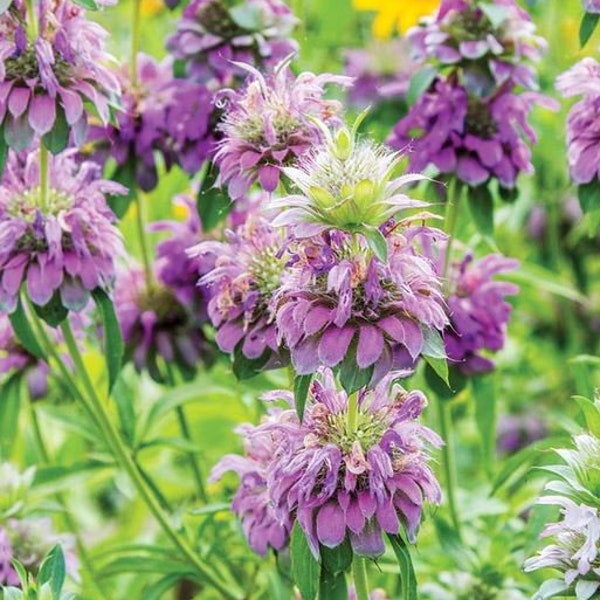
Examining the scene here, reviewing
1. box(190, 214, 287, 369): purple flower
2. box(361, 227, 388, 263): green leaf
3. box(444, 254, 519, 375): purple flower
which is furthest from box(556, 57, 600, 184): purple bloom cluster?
box(361, 227, 388, 263): green leaf

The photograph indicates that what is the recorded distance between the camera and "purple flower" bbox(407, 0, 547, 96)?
2.25 meters

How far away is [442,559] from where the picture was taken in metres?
2.41

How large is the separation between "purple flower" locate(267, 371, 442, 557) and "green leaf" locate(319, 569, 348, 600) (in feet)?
0.32

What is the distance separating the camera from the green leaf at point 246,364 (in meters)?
1.95

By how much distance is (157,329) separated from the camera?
8.37ft

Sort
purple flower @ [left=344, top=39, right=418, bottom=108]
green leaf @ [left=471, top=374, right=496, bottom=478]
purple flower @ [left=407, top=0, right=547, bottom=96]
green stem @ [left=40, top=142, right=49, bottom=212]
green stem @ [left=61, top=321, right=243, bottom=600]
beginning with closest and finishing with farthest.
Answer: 1. green stem @ [left=40, top=142, right=49, bottom=212]
2. green stem @ [left=61, top=321, right=243, bottom=600]
3. purple flower @ [left=407, top=0, right=547, bottom=96]
4. green leaf @ [left=471, top=374, right=496, bottom=478]
5. purple flower @ [left=344, top=39, right=418, bottom=108]

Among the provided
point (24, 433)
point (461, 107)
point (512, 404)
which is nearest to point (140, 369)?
point (461, 107)

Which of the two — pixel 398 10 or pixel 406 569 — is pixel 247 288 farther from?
pixel 398 10

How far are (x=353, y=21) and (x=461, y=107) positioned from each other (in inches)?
70.1

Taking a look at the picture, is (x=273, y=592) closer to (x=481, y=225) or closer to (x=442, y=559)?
(x=442, y=559)

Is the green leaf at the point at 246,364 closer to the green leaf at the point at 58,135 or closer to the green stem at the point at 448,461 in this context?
the green leaf at the point at 58,135

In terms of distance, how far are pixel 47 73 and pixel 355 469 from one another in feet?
2.48

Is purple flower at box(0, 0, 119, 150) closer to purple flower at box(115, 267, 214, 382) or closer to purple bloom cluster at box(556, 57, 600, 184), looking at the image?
purple flower at box(115, 267, 214, 382)

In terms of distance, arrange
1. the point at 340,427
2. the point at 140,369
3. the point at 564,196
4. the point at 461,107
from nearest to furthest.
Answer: the point at 340,427
the point at 461,107
the point at 140,369
the point at 564,196
